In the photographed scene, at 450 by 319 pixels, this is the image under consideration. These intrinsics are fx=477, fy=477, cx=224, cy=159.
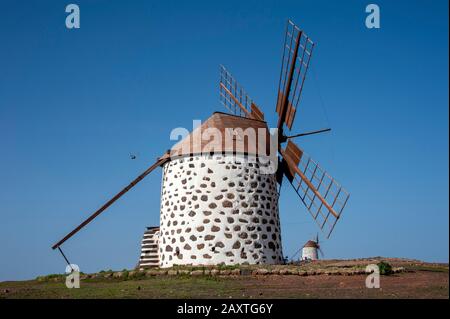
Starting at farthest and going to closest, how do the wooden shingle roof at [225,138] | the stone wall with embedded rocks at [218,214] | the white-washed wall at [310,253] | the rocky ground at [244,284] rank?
the white-washed wall at [310,253] < the wooden shingle roof at [225,138] < the stone wall with embedded rocks at [218,214] < the rocky ground at [244,284]

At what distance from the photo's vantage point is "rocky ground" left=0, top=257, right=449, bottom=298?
11578 millimetres

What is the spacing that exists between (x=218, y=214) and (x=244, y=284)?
5.38 metres

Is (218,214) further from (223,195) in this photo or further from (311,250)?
(311,250)

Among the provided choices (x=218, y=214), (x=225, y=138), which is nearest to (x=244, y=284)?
(x=218, y=214)

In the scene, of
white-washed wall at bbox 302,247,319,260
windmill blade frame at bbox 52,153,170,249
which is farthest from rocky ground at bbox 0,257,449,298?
white-washed wall at bbox 302,247,319,260

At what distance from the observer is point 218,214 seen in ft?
61.7

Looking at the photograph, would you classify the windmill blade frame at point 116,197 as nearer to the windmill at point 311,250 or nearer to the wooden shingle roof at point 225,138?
the wooden shingle roof at point 225,138

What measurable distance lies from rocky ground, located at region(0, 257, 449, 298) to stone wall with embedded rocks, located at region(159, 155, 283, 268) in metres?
2.11

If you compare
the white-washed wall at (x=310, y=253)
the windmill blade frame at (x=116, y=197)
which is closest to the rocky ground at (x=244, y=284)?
the windmill blade frame at (x=116, y=197)

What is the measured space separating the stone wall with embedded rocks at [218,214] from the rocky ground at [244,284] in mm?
2112

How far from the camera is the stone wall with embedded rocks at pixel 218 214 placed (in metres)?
18.6

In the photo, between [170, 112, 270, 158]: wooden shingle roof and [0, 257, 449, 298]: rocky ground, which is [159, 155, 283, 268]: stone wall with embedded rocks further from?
[0, 257, 449, 298]: rocky ground
